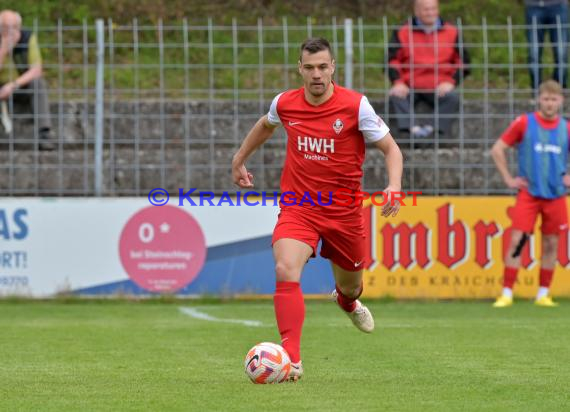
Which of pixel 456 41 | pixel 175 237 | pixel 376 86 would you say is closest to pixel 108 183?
pixel 175 237

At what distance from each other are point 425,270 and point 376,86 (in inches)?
96.9

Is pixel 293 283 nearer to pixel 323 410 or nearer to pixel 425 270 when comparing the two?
pixel 323 410

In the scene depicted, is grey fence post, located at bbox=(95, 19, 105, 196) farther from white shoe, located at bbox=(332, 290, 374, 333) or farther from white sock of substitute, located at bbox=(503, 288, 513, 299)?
white shoe, located at bbox=(332, 290, 374, 333)

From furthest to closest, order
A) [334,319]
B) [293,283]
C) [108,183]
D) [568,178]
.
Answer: [108,183], [568,178], [334,319], [293,283]

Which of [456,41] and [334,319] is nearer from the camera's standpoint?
[334,319]

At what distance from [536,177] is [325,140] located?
6.18m

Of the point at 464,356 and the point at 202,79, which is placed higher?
the point at 202,79

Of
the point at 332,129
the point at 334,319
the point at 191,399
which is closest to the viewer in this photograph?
the point at 191,399

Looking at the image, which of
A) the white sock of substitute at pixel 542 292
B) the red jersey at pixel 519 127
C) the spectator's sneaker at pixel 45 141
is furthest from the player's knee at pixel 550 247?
the spectator's sneaker at pixel 45 141

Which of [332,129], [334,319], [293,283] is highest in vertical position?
[332,129]

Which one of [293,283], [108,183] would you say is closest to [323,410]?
[293,283]

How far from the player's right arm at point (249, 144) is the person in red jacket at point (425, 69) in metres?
6.91

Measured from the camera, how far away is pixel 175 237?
595 inches

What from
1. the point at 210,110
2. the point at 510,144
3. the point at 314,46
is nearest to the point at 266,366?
the point at 314,46
